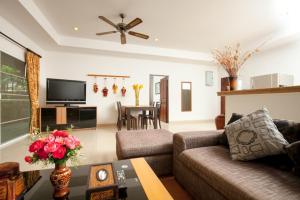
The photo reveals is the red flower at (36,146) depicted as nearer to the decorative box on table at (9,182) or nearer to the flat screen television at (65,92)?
the decorative box on table at (9,182)

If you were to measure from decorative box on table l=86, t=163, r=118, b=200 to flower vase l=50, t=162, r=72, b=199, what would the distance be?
141 mm

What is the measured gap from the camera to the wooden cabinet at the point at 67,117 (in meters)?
4.61

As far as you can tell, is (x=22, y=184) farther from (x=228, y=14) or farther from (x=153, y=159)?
(x=228, y=14)

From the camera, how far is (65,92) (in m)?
5.04

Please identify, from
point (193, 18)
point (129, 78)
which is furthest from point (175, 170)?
point (129, 78)

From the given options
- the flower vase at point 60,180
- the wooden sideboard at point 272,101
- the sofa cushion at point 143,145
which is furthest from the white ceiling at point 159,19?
the flower vase at point 60,180

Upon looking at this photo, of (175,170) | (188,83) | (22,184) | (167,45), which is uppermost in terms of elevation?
(167,45)

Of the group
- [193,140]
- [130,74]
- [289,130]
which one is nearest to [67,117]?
[130,74]

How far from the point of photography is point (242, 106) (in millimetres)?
2514

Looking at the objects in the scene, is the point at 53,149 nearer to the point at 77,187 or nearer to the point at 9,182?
the point at 9,182

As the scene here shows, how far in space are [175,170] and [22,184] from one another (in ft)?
4.78

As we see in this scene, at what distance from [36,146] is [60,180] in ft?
0.80

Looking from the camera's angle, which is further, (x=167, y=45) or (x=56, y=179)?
(x=167, y=45)

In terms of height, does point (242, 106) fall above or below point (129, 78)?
below
